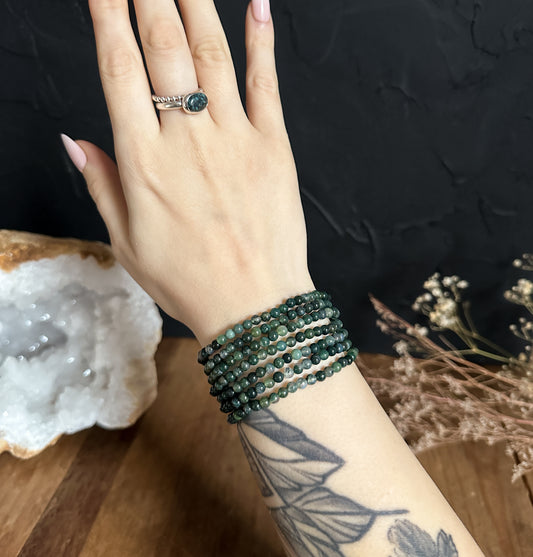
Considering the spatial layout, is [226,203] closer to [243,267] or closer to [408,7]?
[243,267]

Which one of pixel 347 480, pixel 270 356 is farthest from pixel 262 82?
pixel 347 480

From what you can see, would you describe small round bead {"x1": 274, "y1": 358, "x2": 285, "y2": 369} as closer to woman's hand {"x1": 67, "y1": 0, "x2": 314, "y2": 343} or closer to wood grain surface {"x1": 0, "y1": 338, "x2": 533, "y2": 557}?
woman's hand {"x1": 67, "y1": 0, "x2": 314, "y2": 343}

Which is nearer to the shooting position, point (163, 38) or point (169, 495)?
point (163, 38)

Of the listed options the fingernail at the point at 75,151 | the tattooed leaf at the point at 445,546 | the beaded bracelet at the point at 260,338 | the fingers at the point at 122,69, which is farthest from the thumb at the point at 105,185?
the tattooed leaf at the point at 445,546

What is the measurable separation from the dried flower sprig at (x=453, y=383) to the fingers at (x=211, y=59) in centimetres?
49

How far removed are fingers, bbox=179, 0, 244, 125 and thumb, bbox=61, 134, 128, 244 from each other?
166mm

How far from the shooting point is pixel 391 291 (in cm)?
107

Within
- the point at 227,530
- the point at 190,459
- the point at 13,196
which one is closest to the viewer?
the point at 227,530

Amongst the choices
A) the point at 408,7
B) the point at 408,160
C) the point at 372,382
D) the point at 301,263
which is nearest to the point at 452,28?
the point at 408,7

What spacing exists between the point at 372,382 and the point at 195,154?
58 cm

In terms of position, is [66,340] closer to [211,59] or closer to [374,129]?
[211,59]

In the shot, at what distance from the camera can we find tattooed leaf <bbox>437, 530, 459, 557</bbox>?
0.59m

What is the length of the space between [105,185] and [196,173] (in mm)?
145

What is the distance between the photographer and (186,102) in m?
0.63
